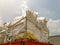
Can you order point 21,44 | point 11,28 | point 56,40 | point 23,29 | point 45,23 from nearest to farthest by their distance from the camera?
point 21,44, point 23,29, point 11,28, point 45,23, point 56,40

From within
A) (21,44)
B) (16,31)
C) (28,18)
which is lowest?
(21,44)

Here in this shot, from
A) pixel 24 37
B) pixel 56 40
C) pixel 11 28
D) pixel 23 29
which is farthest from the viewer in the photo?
pixel 56 40

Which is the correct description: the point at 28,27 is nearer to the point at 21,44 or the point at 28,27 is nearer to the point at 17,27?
the point at 17,27

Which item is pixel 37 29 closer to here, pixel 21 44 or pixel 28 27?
pixel 28 27

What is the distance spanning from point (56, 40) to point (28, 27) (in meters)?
3.52

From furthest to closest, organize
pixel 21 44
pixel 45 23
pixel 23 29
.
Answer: pixel 45 23
pixel 23 29
pixel 21 44

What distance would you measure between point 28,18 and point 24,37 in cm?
106

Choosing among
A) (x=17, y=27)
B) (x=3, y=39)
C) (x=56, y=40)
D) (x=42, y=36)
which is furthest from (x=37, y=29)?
(x=56, y=40)

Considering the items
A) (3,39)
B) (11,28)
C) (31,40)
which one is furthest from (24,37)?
(3,39)

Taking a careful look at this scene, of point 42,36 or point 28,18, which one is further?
point 42,36

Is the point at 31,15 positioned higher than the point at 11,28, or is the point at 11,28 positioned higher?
the point at 31,15

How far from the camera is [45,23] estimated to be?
7.94 metres

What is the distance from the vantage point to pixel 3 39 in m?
7.55

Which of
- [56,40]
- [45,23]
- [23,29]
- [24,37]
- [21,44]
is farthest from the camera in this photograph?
[56,40]
